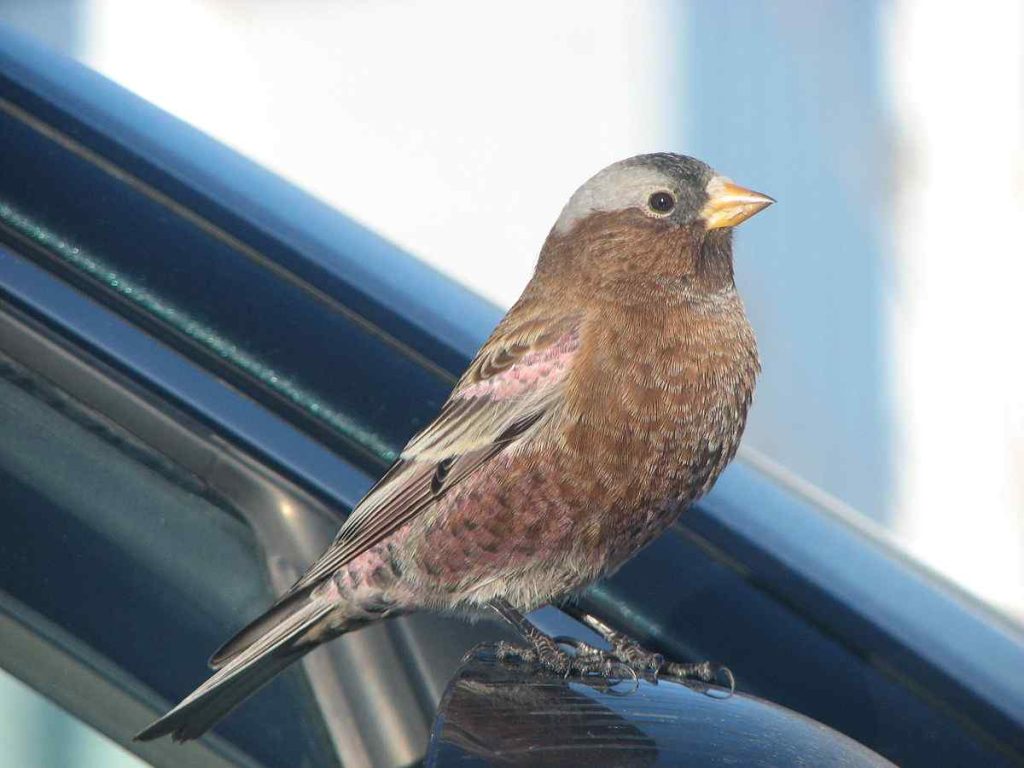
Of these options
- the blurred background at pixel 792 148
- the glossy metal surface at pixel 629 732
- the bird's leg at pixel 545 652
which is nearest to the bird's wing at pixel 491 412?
the bird's leg at pixel 545 652

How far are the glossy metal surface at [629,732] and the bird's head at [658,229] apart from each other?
1.60 m

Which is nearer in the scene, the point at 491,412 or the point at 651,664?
the point at 651,664

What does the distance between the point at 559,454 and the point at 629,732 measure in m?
1.30

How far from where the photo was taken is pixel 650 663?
2.03 metres

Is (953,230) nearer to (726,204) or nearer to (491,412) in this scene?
(726,204)

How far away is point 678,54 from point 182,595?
22.4 feet

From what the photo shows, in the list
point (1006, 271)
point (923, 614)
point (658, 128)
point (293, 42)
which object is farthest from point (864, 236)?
point (923, 614)

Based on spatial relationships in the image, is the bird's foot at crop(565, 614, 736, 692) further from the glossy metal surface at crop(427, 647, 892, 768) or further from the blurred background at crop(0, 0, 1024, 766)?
the blurred background at crop(0, 0, 1024, 766)

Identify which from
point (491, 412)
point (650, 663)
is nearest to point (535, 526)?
point (491, 412)

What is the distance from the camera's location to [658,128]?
8.12m

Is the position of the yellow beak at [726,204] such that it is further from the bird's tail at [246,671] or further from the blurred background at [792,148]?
the blurred background at [792,148]

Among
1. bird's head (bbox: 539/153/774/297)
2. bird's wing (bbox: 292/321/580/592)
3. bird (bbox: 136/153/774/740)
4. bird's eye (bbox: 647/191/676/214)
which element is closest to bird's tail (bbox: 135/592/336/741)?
bird (bbox: 136/153/774/740)

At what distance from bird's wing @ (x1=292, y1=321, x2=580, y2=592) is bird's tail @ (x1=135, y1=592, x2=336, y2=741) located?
0.26 m

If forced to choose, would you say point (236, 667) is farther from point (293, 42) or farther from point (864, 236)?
point (864, 236)
